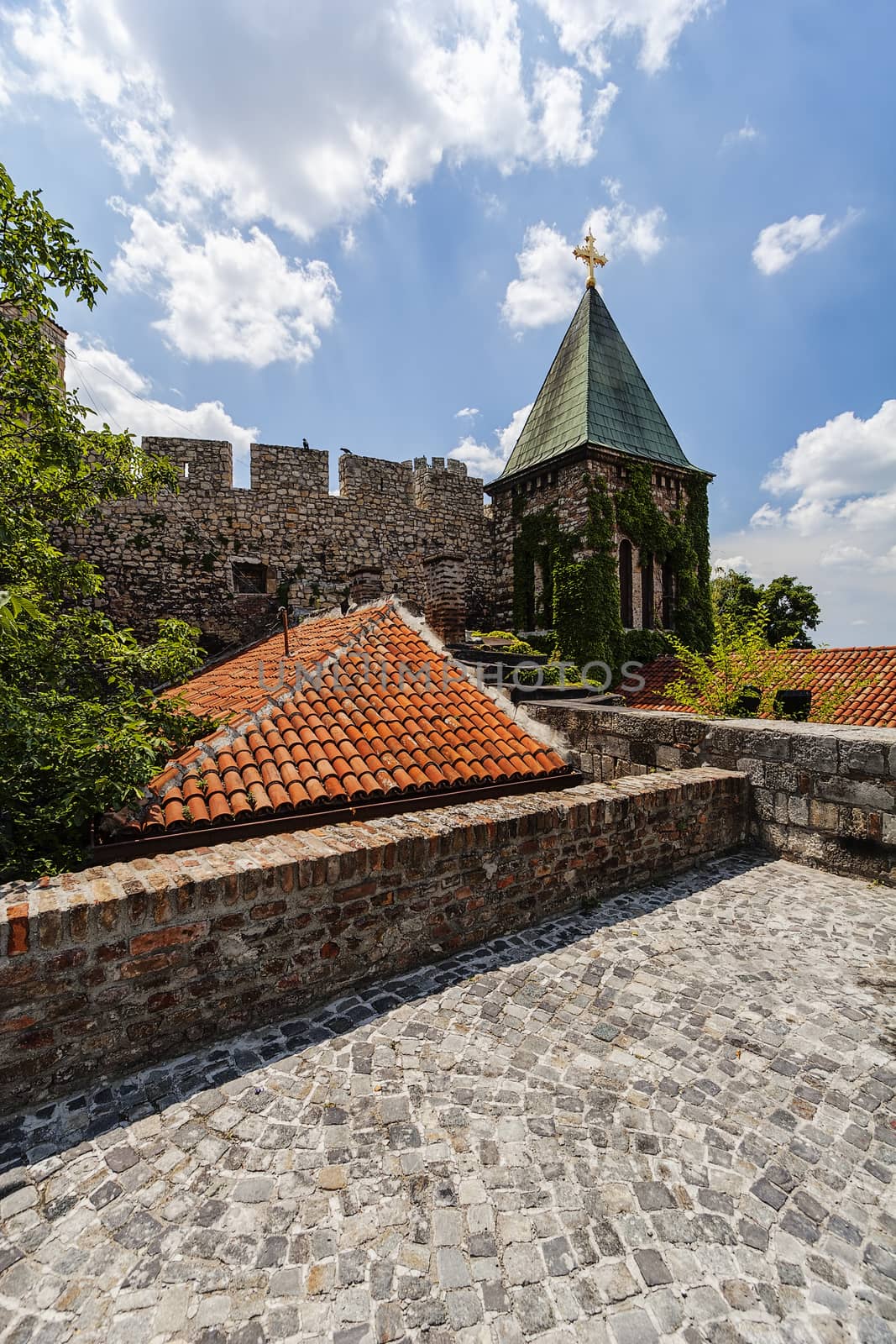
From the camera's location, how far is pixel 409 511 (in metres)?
13.8

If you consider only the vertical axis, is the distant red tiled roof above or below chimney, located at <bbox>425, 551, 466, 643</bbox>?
below

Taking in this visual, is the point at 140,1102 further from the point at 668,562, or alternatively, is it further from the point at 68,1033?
the point at 668,562

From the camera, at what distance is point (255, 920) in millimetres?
2695

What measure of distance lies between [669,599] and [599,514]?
3.32m

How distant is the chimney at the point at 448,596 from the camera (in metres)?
→ 8.94

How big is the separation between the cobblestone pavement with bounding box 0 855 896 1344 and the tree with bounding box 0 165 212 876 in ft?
6.18

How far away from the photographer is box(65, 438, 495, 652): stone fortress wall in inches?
456

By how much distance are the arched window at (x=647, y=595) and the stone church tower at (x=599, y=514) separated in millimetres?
31

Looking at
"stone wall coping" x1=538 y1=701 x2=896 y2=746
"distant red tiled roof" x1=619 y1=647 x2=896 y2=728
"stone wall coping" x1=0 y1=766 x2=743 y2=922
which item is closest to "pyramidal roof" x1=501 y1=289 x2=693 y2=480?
"distant red tiled roof" x1=619 y1=647 x2=896 y2=728

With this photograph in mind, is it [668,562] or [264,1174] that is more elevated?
[668,562]

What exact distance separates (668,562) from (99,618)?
13.6 meters

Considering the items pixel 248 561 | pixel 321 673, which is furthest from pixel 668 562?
pixel 321 673

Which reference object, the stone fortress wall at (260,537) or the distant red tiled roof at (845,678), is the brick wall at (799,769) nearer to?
the distant red tiled roof at (845,678)

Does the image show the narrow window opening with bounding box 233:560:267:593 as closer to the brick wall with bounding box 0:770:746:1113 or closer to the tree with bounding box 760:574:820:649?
the brick wall with bounding box 0:770:746:1113
